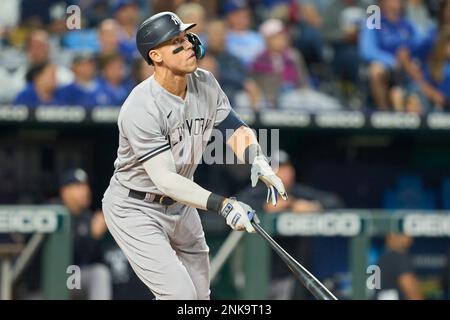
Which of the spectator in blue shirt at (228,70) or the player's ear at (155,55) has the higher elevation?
the spectator in blue shirt at (228,70)

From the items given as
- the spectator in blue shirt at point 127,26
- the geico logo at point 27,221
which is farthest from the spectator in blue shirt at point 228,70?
the geico logo at point 27,221

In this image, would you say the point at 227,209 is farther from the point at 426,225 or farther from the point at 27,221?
the point at 426,225

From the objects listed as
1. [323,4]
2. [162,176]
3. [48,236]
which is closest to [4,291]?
[48,236]

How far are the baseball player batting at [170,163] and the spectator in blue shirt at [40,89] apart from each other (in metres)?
3.51

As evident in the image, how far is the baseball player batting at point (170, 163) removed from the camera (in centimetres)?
540

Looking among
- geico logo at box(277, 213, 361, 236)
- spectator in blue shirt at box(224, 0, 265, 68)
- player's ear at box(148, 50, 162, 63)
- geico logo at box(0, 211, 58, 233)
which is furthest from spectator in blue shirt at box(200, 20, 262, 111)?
player's ear at box(148, 50, 162, 63)

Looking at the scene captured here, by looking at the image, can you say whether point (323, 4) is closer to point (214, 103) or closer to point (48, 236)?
point (48, 236)

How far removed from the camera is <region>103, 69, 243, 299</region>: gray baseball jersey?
17.9 ft

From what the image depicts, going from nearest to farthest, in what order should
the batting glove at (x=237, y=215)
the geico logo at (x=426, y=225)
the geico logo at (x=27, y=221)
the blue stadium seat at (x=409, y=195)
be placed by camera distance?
the batting glove at (x=237, y=215)
the geico logo at (x=27, y=221)
the geico logo at (x=426, y=225)
the blue stadium seat at (x=409, y=195)

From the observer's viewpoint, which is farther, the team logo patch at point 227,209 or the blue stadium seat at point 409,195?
the blue stadium seat at point 409,195

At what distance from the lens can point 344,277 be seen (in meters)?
8.52

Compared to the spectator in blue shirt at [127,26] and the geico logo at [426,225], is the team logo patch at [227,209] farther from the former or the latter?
the spectator in blue shirt at [127,26]

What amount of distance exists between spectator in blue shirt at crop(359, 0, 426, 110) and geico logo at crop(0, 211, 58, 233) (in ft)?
10.7
